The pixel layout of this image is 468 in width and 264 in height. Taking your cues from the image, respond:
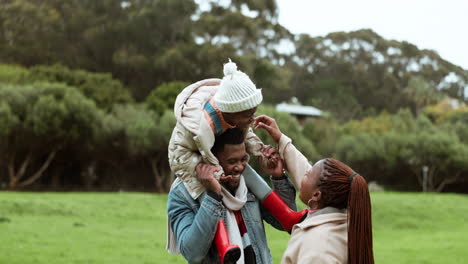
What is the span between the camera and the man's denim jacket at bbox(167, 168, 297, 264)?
2.56 meters

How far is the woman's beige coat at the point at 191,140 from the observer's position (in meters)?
2.64

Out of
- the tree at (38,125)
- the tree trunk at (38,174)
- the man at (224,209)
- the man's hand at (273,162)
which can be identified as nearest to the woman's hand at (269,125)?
the man's hand at (273,162)

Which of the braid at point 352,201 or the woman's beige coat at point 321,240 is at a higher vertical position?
the braid at point 352,201

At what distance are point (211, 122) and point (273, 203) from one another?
1.89 ft

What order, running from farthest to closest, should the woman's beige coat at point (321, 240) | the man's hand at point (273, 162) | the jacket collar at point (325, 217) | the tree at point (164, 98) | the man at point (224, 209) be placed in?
the tree at point (164, 98) → the man's hand at point (273, 162) → the man at point (224, 209) → the jacket collar at point (325, 217) → the woman's beige coat at point (321, 240)

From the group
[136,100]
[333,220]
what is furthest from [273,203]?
[136,100]

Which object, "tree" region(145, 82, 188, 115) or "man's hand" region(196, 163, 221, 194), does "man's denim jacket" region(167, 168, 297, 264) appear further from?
"tree" region(145, 82, 188, 115)

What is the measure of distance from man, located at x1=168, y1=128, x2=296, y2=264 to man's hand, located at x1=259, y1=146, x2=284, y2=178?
0.14 metres

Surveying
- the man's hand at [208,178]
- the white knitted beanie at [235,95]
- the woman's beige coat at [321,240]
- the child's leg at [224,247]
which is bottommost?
the child's leg at [224,247]

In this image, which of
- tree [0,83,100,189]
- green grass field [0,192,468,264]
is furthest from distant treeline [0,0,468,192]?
green grass field [0,192,468,264]

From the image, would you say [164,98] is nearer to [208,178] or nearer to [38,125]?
[38,125]

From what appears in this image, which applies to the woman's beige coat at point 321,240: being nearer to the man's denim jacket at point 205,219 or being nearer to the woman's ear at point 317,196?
the woman's ear at point 317,196

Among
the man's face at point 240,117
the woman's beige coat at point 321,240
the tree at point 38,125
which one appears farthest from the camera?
the tree at point 38,125

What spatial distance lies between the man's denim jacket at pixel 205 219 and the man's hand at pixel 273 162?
50 millimetres
